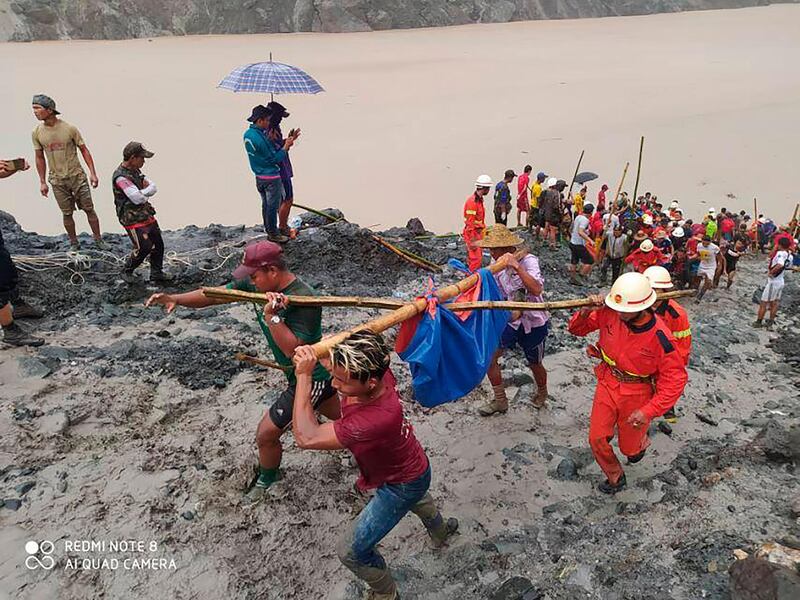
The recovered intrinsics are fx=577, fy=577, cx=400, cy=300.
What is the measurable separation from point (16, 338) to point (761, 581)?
651 centimetres

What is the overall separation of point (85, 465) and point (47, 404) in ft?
3.27

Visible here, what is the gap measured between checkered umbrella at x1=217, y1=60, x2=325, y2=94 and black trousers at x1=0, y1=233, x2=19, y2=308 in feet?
11.4

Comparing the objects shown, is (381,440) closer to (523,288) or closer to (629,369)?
(629,369)

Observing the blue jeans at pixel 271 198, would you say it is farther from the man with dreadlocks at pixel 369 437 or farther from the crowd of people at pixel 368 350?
the man with dreadlocks at pixel 369 437

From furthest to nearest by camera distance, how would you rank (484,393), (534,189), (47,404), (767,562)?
(534,189) → (484,393) → (47,404) → (767,562)

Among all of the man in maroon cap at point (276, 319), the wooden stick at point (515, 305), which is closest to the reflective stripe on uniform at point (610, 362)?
the wooden stick at point (515, 305)

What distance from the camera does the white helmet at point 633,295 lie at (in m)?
4.07

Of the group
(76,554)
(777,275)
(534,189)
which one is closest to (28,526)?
(76,554)

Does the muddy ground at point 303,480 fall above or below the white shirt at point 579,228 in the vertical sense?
below

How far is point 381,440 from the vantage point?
123 inches

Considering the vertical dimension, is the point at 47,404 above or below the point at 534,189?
below

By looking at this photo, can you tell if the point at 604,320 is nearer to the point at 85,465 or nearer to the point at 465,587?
the point at 465,587

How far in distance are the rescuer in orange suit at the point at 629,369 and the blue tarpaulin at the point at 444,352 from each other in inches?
37.1

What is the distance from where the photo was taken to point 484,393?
6086 millimetres
